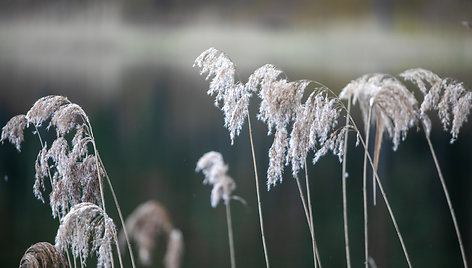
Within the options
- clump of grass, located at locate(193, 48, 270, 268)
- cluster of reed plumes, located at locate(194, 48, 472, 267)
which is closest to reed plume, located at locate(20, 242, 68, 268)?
cluster of reed plumes, located at locate(194, 48, 472, 267)

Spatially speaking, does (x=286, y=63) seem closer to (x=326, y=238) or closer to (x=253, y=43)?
(x=253, y=43)

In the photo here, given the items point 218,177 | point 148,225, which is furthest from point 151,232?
point 218,177

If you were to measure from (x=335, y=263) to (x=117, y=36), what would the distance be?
214cm

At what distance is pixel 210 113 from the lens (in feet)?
10.4

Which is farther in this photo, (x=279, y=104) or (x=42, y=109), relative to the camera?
(x=42, y=109)

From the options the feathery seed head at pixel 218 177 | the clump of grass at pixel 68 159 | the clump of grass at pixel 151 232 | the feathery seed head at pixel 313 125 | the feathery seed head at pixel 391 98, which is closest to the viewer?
the clump of grass at pixel 151 232

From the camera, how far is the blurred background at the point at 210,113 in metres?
3.10

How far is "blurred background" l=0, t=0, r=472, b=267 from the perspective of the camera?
10.2ft

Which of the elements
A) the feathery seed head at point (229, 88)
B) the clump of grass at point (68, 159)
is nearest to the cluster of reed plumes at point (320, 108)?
the feathery seed head at point (229, 88)

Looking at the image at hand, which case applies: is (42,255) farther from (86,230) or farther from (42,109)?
(42,109)

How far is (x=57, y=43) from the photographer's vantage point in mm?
3354

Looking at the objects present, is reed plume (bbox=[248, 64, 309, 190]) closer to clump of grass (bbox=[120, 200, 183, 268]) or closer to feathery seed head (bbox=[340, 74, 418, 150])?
feathery seed head (bbox=[340, 74, 418, 150])

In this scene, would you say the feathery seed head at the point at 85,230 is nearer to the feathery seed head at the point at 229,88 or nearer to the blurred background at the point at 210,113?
the feathery seed head at the point at 229,88

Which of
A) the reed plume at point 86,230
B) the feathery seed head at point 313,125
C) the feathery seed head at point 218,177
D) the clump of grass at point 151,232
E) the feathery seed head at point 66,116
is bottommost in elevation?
the reed plume at point 86,230
